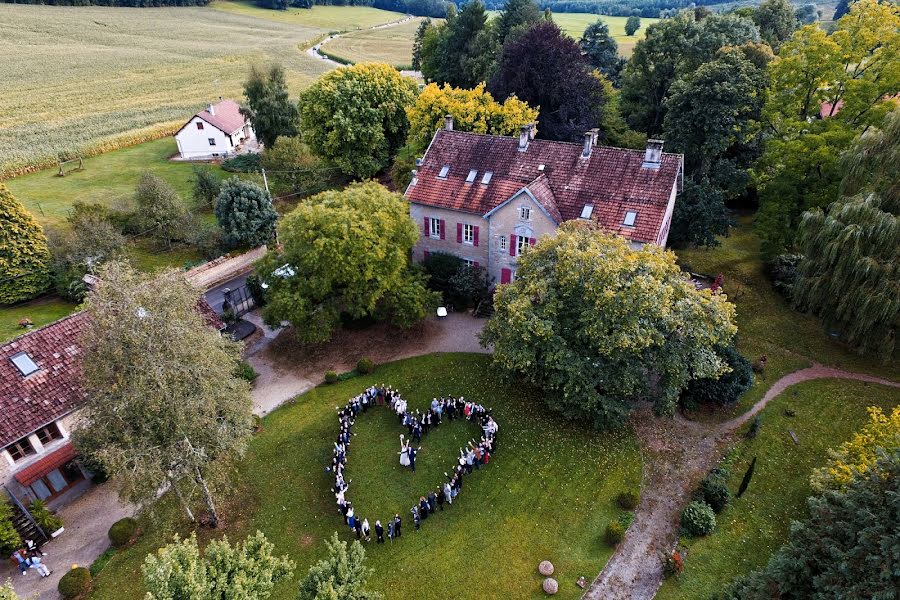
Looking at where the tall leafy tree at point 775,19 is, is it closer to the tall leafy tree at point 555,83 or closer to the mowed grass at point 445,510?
the tall leafy tree at point 555,83

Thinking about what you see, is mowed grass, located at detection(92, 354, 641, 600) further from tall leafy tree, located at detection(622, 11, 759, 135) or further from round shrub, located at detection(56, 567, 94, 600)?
tall leafy tree, located at detection(622, 11, 759, 135)

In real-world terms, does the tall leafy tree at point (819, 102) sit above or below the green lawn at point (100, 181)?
above

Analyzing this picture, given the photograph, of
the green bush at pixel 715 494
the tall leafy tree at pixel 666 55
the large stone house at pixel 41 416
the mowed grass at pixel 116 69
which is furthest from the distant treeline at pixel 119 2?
the green bush at pixel 715 494

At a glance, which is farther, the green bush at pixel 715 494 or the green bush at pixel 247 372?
the green bush at pixel 247 372

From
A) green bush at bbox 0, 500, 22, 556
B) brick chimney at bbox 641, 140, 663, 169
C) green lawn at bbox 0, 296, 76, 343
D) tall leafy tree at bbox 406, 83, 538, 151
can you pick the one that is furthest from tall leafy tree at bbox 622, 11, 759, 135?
green bush at bbox 0, 500, 22, 556

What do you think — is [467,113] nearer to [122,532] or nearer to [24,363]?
[24,363]

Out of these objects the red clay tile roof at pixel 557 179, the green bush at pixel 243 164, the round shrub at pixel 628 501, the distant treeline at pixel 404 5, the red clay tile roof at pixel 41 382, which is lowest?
the round shrub at pixel 628 501

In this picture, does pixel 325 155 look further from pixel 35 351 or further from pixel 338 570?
pixel 338 570
